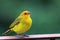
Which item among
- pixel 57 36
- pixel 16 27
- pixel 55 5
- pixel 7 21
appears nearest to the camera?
pixel 57 36

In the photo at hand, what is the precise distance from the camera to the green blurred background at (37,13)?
348 centimetres

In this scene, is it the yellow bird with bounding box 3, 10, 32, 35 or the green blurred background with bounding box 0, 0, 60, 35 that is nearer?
the yellow bird with bounding box 3, 10, 32, 35

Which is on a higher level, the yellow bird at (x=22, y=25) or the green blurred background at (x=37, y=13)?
the green blurred background at (x=37, y=13)

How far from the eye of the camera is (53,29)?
3.52m

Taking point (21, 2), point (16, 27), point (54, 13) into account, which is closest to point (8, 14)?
point (21, 2)

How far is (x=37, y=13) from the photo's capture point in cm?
357

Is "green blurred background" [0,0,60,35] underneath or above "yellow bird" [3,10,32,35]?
above

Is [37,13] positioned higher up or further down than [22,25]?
higher up

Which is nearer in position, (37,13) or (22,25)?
(22,25)

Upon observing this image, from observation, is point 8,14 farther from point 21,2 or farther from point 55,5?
point 55,5

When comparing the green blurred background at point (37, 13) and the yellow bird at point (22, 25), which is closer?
the yellow bird at point (22, 25)

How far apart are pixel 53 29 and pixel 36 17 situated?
26cm

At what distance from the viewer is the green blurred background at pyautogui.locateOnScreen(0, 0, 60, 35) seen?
348 centimetres

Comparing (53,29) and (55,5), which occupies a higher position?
(55,5)
